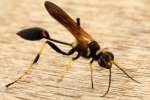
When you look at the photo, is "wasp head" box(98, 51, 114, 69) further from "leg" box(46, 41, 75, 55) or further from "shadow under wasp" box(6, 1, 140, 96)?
"leg" box(46, 41, 75, 55)

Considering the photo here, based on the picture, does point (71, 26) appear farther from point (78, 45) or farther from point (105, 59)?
point (105, 59)

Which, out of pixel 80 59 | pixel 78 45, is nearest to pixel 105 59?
pixel 78 45

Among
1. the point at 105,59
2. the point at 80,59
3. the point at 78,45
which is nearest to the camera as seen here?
the point at 105,59

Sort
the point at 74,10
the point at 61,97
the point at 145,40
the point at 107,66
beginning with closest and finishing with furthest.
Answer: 1. the point at 61,97
2. the point at 107,66
3. the point at 145,40
4. the point at 74,10

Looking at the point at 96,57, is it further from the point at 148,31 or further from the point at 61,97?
the point at 148,31

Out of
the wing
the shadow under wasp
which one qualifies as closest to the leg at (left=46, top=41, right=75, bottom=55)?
the shadow under wasp

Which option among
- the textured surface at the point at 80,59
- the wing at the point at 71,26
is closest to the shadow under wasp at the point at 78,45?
the wing at the point at 71,26

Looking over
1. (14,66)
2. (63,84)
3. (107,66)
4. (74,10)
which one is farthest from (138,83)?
(74,10)
